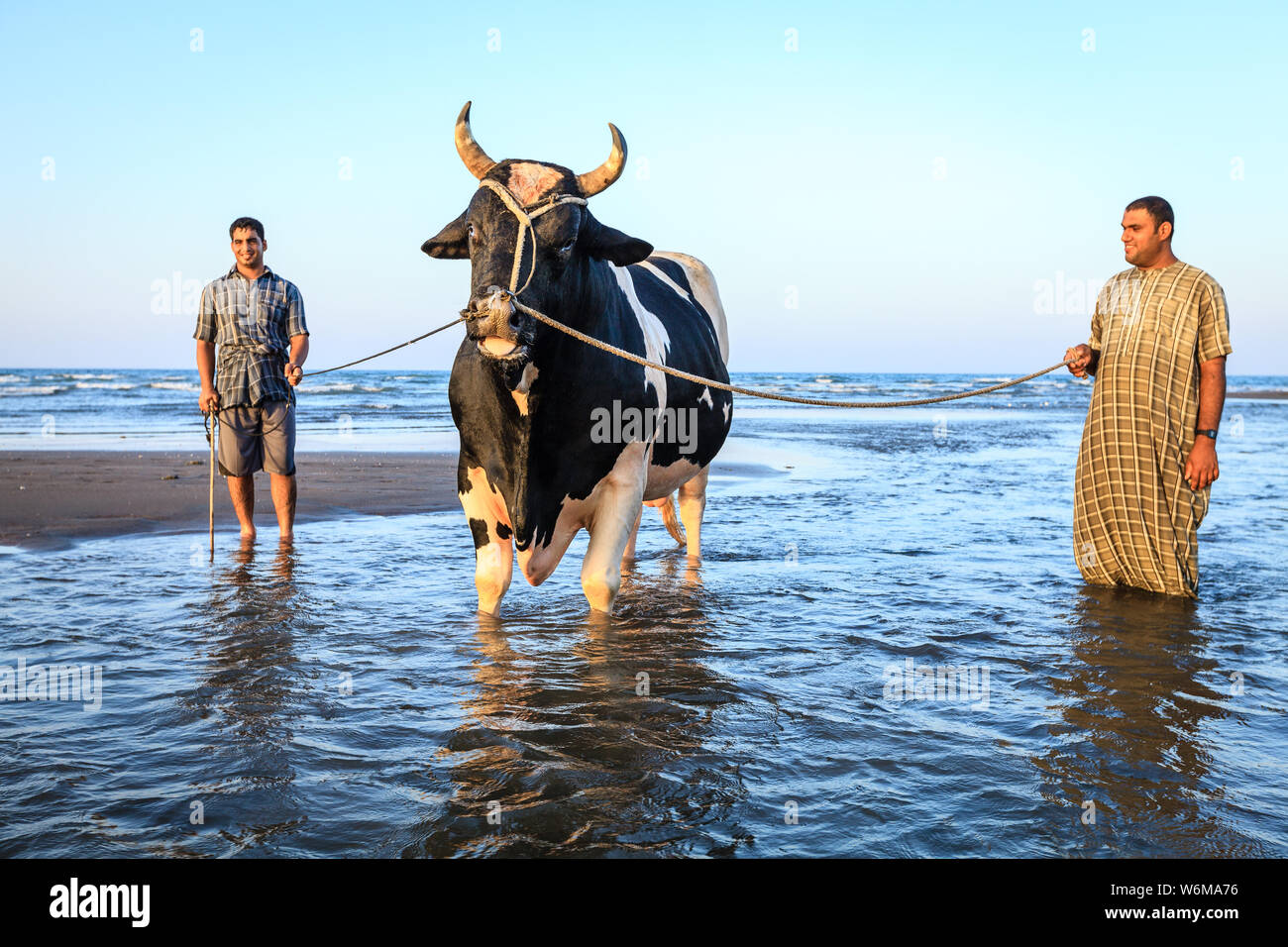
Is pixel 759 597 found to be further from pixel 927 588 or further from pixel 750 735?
pixel 750 735

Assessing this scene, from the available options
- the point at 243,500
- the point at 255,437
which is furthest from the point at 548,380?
the point at 243,500

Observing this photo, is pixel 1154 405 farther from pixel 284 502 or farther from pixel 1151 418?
pixel 284 502

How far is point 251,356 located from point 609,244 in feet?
13.5

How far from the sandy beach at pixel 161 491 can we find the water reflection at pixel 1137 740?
21.2ft

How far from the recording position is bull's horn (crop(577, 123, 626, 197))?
167 inches

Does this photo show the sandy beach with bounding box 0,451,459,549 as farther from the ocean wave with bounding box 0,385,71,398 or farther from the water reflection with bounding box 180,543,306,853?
the ocean wave with bounding box 0,385,71,398

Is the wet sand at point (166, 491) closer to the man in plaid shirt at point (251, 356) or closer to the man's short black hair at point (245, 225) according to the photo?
the man in plaid shirt at point (251, 356)

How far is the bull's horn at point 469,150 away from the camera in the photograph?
14.1ft

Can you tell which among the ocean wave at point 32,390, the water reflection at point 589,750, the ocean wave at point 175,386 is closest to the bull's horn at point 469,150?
the water reflection at point 589,750

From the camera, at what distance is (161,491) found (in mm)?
10367

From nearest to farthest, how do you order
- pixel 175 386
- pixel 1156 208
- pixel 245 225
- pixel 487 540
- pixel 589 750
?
1. pixel 589 750
2. pixel 487 540
3. pixel 1156 208
4. pixel 245 225
5. pixel 175 386

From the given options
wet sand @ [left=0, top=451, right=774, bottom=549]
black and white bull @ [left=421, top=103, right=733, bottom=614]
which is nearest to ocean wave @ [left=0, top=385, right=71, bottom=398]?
wet sand @ [left=0, top=451, right=774, bottom=549]

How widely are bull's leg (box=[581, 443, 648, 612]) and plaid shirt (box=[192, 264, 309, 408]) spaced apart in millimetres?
3665
